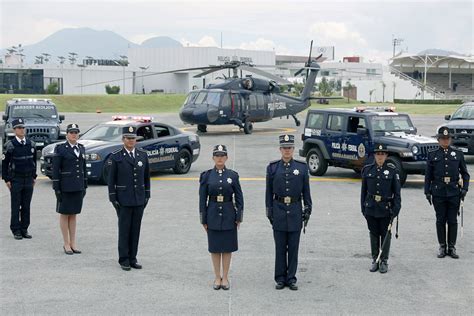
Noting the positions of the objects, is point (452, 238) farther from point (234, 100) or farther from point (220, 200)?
point (234, 100)

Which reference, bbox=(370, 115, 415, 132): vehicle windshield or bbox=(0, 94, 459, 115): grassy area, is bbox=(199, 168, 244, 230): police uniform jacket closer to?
bbox=(370, 115, 415, 132): vehicle windshield

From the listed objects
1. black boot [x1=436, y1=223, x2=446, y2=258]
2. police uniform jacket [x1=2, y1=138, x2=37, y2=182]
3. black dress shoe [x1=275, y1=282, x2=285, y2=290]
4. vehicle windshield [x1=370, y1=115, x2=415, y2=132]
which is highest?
vehicle windshield [x1=370, y1=115, x2=415, y2=132]

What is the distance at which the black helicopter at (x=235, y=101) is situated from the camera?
103ft

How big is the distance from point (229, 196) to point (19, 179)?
415 cm

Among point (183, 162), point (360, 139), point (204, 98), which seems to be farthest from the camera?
point (204, 98)

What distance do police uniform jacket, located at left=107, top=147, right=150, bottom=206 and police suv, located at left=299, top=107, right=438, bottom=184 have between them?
309 inches

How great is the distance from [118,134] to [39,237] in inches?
257

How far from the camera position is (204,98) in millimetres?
31609

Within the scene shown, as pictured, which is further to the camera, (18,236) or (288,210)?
(18,236)

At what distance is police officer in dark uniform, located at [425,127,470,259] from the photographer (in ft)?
31.5

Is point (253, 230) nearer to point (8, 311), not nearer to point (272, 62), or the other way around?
point (8, 311)

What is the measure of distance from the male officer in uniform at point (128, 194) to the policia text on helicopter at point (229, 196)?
1 cm

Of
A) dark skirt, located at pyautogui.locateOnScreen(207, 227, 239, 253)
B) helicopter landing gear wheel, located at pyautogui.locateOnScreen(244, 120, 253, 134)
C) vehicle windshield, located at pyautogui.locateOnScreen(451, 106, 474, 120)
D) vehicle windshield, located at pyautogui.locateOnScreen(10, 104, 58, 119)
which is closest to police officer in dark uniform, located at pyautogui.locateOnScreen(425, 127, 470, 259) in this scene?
dark skirt, located at pyautogui.locateOnScreen(207, 227, 239, 253)

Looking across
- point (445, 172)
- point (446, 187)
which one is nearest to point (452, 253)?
point (446, 187)
